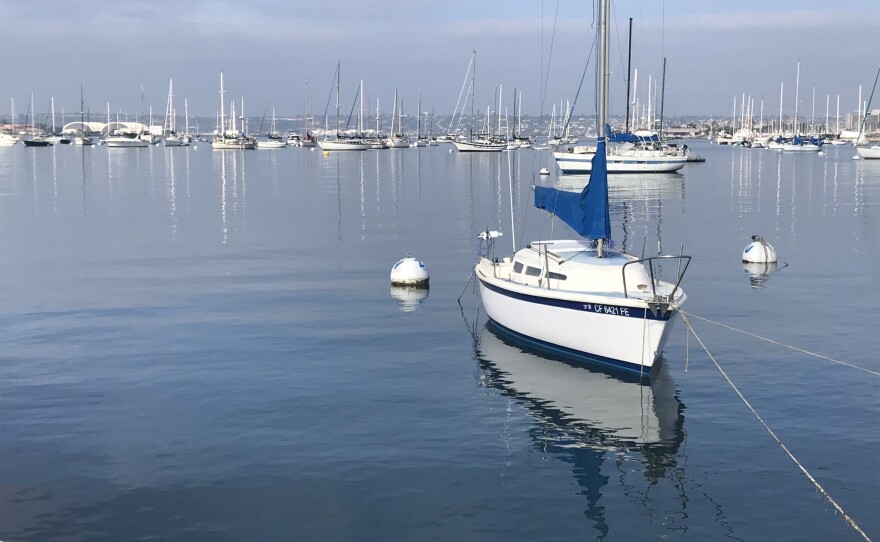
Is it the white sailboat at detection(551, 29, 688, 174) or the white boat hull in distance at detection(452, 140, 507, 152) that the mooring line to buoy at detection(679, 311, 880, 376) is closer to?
the white sailboat at detection(551, 29, 688, 174)

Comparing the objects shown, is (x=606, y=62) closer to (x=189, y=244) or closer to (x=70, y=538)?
(x=70, y=538)

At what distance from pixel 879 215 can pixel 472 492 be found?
178 ft

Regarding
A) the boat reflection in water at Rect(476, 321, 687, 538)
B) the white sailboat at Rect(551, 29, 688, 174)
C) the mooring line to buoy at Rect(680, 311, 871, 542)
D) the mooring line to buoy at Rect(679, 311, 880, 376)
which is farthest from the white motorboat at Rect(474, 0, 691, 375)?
the white sailboat at Rect(551, 29, 688, 174)

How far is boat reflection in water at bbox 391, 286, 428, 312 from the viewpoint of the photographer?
113 feet

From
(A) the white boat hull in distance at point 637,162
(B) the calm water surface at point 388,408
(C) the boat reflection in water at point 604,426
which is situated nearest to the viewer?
(B) the calm water surface at point 388,408

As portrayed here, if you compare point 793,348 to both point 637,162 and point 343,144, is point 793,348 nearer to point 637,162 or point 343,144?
point 637,162

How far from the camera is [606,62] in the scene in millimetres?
28719

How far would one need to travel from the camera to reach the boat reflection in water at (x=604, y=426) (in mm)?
17344

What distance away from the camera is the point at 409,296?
119 feet

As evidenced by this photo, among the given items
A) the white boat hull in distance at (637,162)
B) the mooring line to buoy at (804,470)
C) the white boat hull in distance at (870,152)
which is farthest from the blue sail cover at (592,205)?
the white boat hull in distance at (870,152)

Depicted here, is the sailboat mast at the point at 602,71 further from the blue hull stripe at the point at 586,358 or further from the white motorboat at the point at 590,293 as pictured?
the blue hull stripe at the point at 586,358

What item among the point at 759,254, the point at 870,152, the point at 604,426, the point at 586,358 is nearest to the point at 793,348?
the point at 586,358

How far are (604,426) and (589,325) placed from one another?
14.2ft

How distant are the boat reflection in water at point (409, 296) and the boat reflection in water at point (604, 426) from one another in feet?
19.4
